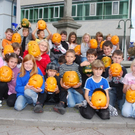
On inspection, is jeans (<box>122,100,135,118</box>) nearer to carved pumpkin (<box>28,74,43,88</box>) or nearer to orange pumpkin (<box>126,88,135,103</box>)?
orange pumpkin (<box>126,88,135,103</box>)

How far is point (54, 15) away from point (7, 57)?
19.5 meters

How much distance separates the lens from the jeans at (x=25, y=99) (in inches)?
152

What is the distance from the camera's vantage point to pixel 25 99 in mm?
4086

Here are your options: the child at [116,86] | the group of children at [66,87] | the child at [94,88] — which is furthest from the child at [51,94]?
the child at [116,86]

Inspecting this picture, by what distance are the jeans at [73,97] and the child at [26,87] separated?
0.76 metres

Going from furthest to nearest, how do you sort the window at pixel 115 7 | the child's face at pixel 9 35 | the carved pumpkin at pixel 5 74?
1. the window at pixel 115 7
2. the child's face at pixel 9 35
3. the carved pumpkin at pixel 5 74

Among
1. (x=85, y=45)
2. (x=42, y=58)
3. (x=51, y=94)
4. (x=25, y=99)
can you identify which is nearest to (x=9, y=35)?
(x=42, y=58)

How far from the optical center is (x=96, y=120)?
3.54 metres

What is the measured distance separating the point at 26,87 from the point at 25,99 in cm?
35

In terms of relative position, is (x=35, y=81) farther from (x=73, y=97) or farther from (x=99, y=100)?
(x=99, y=100)

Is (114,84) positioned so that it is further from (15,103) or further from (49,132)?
(15,103)

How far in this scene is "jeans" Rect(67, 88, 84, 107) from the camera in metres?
4.25

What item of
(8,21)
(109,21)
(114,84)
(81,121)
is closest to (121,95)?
(114,84)

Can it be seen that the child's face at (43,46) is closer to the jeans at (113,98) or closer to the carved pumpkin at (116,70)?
the carved pumpkin at (116,70)
